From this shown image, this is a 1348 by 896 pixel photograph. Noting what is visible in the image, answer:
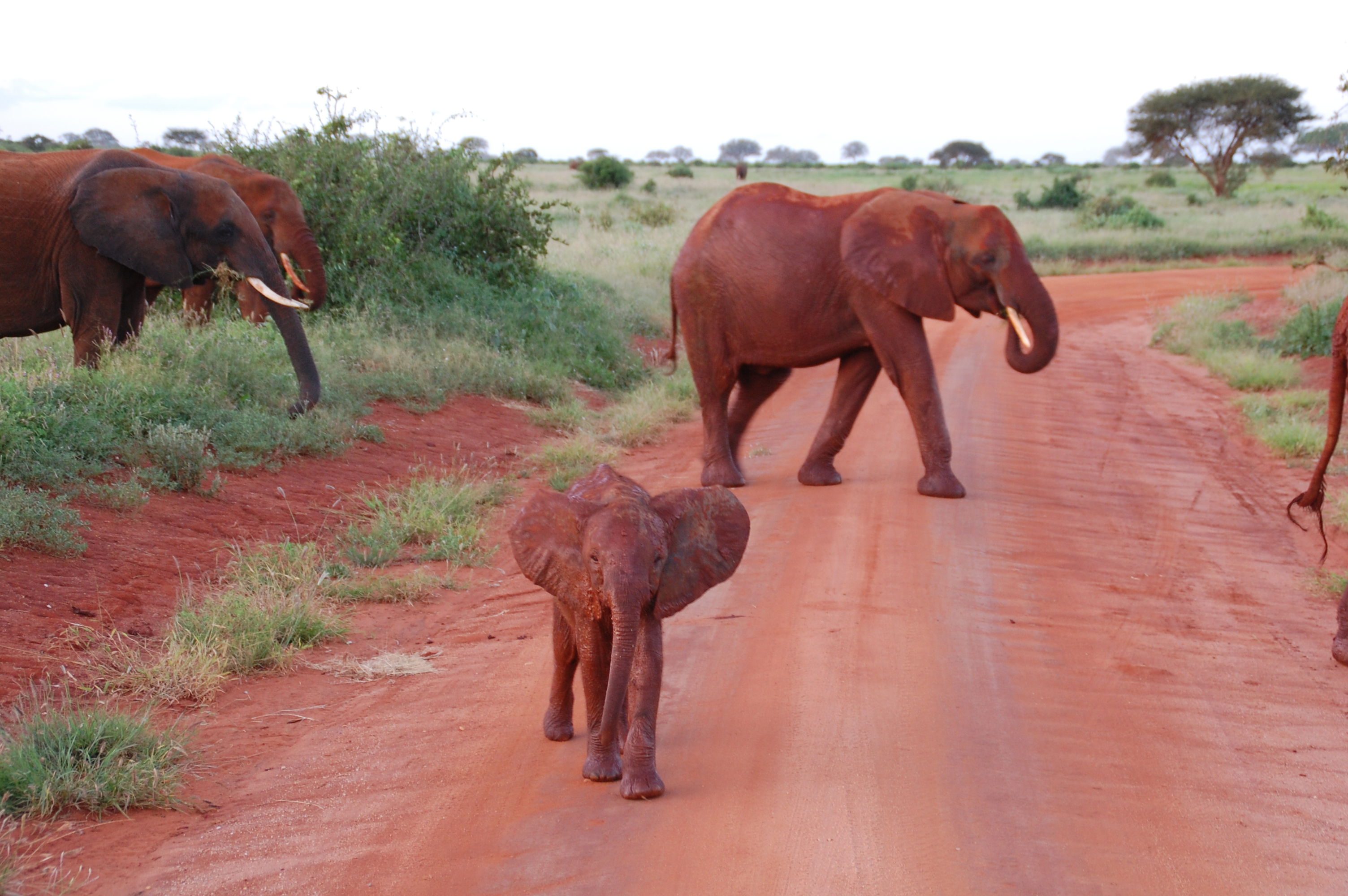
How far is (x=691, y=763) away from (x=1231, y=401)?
9.87 metres

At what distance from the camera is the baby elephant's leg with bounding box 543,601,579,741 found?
4195 mm

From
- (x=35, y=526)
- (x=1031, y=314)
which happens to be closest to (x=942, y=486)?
(x=1031, y=314)

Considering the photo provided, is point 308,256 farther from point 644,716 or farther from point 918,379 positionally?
point 644,716

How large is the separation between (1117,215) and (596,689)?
3179 cm

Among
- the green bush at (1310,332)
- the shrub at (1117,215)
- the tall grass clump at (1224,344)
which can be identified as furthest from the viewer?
the shrub at (1117,215)

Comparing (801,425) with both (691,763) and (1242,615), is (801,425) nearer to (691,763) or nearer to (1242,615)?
(1242,615)

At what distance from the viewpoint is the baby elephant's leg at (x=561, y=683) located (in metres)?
4.20

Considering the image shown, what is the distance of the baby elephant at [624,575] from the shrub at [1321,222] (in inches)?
1167

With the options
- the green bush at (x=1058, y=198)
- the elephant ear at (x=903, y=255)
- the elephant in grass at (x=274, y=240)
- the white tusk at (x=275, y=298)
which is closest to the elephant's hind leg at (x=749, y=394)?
the elephant ear at (x=903, y=255)

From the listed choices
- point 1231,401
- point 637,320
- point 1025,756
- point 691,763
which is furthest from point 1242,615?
point 637,320

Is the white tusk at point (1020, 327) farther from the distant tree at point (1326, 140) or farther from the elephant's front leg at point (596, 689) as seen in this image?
the distant tree at point (1326, 140)

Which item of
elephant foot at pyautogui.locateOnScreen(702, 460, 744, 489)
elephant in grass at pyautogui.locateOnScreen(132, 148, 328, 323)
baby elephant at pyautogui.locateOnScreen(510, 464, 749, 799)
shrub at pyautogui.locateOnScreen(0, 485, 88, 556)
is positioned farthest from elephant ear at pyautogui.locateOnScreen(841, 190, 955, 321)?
elephant in grass at pyautogui.locateOnScreen(132, 148, 328, 323)

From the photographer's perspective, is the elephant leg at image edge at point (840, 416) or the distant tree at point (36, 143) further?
the distant tree at point (36, 143)

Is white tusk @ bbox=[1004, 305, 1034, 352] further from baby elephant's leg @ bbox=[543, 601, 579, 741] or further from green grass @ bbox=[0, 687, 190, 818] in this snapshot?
green grass @ bbox=[0, 687, 190, 818]
